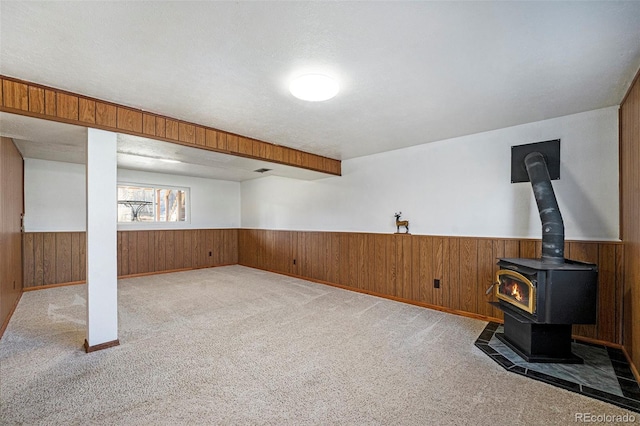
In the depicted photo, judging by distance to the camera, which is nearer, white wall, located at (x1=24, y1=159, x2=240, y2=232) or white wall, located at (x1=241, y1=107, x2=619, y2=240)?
white wall, located at (x1=241, y1=107, x2=619, y2=240)

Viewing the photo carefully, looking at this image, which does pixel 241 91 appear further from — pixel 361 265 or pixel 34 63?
pixel 361 265

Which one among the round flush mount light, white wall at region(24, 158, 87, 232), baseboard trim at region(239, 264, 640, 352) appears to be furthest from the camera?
white wall at region(24, 158, 87, 232)

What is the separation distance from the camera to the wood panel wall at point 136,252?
4992 millimetres

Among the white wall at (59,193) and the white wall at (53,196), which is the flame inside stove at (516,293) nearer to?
the white wall at (59,193)

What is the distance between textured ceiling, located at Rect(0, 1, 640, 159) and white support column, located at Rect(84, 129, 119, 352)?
18.9 inches

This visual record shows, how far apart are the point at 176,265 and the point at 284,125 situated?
16.1 feet

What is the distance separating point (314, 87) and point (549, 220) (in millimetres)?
2333

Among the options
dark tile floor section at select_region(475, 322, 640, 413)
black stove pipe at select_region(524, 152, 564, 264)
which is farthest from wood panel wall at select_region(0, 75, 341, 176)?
dark tile floor section at select_region(475, 322, 640, 413)

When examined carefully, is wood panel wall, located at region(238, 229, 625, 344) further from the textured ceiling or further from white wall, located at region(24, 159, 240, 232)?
white wall, located at region(24, 159, 240, 232)

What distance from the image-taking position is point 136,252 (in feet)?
19.9

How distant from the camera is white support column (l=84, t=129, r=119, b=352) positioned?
2.58 m

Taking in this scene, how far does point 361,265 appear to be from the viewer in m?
4.82

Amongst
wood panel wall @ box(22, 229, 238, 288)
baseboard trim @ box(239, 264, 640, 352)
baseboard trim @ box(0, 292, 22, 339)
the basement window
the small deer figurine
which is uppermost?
the basement window

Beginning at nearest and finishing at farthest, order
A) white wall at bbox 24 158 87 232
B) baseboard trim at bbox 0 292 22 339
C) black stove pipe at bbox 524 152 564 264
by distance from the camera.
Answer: black stove pipe at bbox 524 152 564 264 → baseboard trim at bbox 0 292 22 339 → white wall at bbox 24 158 87 232
